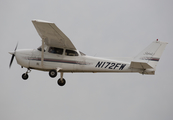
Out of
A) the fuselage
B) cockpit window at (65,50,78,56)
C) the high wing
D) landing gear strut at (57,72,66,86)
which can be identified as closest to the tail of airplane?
the fuselage

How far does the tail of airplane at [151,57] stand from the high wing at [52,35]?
3.70 m

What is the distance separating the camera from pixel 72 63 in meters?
20.8

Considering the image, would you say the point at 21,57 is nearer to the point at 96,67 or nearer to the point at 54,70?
the point at 54,70

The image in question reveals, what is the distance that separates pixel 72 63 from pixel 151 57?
4.28 m

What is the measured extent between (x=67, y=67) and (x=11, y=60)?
3.46 meters

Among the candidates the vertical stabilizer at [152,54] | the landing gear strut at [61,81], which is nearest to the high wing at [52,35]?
the landing gear strut at [61,81]

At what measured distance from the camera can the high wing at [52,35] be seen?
61.8ft

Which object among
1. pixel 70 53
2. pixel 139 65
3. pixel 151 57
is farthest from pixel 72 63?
pixel 151 57

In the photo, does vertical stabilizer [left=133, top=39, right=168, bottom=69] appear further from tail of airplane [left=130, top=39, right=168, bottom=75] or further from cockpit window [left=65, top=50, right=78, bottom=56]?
cockpit window [left=65, top=50, right=78, bottom=56]

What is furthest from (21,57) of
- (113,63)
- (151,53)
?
(151,53)

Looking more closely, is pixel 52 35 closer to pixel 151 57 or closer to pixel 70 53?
Result: pixel 70 53

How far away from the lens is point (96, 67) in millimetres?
20812

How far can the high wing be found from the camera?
61.8 ft

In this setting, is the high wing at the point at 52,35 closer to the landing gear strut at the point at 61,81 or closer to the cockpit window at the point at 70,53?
the cockpit window at the point at 70,53
